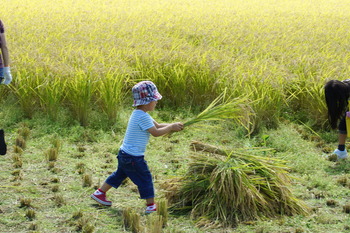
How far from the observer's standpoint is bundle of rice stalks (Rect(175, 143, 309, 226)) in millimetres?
3383

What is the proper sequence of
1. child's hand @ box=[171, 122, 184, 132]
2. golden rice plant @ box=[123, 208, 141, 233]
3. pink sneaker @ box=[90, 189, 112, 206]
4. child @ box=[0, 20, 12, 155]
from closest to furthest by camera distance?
golden rice plant @ box=[123, 208, 141, 233] → child's hand @ box=[171, 122, 184, 132] → pink sneaker @ box=[90, 189, 112, 206] → child @ box=[0, 20, 12, 155]

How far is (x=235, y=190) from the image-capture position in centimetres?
343

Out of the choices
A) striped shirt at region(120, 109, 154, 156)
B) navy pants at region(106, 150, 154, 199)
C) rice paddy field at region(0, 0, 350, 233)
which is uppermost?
striped shirt at region(120, 109, 154, 156)

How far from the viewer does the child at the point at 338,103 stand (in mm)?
4523

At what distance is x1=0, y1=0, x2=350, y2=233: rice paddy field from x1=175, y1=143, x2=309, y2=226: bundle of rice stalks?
4cm

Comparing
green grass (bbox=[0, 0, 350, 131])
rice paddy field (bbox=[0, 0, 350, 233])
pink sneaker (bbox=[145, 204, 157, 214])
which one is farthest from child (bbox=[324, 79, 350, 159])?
pink sneaker (bbox=[145, 204, 157, 214])

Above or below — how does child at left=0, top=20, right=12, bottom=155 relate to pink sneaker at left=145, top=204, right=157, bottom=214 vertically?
above

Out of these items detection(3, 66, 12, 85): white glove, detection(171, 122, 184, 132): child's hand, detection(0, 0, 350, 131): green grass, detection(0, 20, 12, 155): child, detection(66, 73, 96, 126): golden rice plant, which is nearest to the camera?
detection(171, 122, 184, 132): child's hand

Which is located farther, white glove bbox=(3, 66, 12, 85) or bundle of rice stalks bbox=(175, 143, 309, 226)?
white glove bbox=(3, 66, 12, 85)

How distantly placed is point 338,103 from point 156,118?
2.08 m

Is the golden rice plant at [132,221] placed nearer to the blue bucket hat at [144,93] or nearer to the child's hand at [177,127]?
the child's hand at [177,127]

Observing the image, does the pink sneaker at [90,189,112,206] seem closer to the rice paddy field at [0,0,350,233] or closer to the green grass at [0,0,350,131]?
the rice paddy field at [0,0,350,233]

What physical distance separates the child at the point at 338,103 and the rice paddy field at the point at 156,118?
161mm

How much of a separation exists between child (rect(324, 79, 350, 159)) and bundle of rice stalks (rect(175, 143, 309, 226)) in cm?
121
